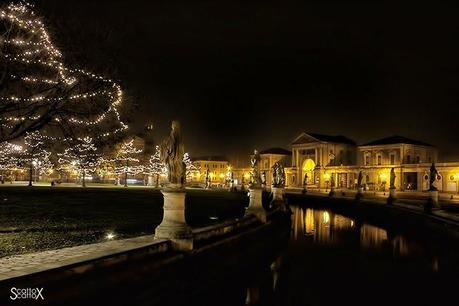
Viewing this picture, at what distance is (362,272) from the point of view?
15.6 m

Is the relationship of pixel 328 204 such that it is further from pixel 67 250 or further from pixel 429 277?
pixel 67 250

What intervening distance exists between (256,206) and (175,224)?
10291 mm

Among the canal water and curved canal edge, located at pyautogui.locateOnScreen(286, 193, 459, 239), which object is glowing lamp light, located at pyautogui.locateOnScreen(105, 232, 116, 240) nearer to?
the canal water

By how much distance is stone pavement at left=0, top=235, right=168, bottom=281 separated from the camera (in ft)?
24.6

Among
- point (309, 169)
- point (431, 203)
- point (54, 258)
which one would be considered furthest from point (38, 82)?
point (309, 169)

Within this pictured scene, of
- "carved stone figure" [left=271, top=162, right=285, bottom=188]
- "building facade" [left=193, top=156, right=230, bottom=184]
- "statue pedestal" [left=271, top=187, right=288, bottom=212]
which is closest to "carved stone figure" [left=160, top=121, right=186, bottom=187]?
"statue pedestal" [left=271, top=187, right=288, bottom=212]

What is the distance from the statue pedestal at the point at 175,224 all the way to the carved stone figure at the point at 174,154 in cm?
35

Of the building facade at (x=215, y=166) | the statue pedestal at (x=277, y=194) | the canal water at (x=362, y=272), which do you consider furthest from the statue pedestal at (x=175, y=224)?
the building facade at (x=215, y=166)

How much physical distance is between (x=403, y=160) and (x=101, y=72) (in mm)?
74854


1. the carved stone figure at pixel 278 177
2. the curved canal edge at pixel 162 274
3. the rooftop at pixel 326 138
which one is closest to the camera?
the curved canal edge at pixel 162 274

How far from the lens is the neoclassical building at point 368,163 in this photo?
238ft

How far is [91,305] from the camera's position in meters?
7.67

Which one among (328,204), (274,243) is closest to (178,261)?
(274,243)

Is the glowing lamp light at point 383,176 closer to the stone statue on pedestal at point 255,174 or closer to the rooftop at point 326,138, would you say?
the rooftop at point 326,138
